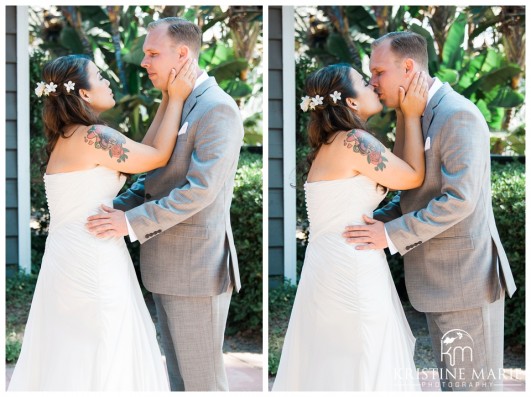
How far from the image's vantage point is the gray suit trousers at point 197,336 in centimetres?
328

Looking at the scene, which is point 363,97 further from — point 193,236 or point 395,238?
point 193,236

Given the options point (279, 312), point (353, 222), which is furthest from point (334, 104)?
point (279, 312)

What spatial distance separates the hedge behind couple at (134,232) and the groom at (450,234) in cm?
68

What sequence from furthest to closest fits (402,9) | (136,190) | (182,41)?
(402,9), (136,190), (182,41)

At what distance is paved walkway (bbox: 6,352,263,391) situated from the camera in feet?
15.0

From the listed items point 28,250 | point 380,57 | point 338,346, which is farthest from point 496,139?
point 28,250

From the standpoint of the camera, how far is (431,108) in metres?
3.20

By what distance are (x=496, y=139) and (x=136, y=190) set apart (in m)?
3.39

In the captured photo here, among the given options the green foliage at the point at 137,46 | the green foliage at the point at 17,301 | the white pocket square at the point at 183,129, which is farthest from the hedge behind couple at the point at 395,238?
the green foliage at the point at 17,301

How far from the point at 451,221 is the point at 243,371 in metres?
2.30

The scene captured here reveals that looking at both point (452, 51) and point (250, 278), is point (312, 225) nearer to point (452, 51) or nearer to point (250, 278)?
point (250, 278)

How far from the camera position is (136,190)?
3510mm

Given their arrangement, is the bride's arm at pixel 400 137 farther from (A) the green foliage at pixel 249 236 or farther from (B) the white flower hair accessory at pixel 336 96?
(A) the green foliage at pixel 249 236

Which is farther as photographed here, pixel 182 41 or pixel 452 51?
pixel 452 51
